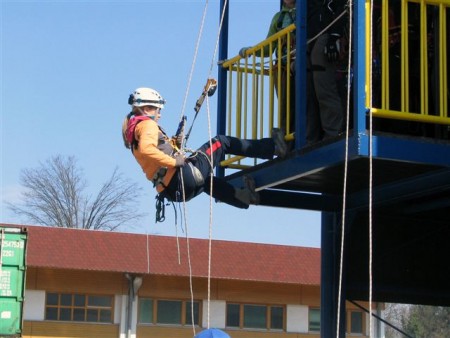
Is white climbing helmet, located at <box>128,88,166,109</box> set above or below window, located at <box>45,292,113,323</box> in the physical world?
above

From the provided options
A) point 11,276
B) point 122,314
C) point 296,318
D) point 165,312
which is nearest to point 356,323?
point 296,318

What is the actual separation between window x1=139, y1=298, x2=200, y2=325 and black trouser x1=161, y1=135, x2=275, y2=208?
2451 centimetres

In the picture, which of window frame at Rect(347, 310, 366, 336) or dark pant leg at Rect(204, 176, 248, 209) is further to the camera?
window frame at Rect(347, 310, 366, 336)

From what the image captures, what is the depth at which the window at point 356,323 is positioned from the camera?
121ft

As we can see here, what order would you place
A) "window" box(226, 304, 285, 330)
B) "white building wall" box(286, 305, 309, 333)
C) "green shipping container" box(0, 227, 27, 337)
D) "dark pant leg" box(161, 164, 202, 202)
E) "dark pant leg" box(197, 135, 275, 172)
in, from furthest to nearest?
"white building wall" box(286, 305, 309, 333) → "window" box(226, 304, 285, 330) → "green shipping container" box(0, 227, 27, 337) → "dark pant leg" box(197, 135, 275, 172) → "dark pant leg" box(161, 164, 202, 202)

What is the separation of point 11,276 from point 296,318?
1505cm

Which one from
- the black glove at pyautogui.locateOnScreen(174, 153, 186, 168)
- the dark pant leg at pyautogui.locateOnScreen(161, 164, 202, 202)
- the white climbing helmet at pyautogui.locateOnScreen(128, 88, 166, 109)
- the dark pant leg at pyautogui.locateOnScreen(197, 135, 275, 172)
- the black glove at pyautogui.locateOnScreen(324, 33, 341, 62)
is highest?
the black glove at pyautogui.locateOnScreen(324, 33, 341, 62)

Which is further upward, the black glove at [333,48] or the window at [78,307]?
the black glove at [333,48]

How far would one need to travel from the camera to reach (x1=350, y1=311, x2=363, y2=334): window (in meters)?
36.9

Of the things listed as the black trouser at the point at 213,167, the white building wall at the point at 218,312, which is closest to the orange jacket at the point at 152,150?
the black trouser at the point at 213,167

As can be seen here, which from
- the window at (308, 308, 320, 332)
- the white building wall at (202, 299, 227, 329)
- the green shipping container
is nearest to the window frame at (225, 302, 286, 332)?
the white building wall at (202, 299, 227, 329)

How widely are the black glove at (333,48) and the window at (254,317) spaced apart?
26784 millimetres

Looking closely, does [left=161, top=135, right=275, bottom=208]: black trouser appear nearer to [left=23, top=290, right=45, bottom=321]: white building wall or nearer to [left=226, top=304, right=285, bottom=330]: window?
[left=23, top=290, right=45, bottom=321]: white building wall

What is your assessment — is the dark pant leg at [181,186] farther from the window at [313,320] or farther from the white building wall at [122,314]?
the window at [313,320]
